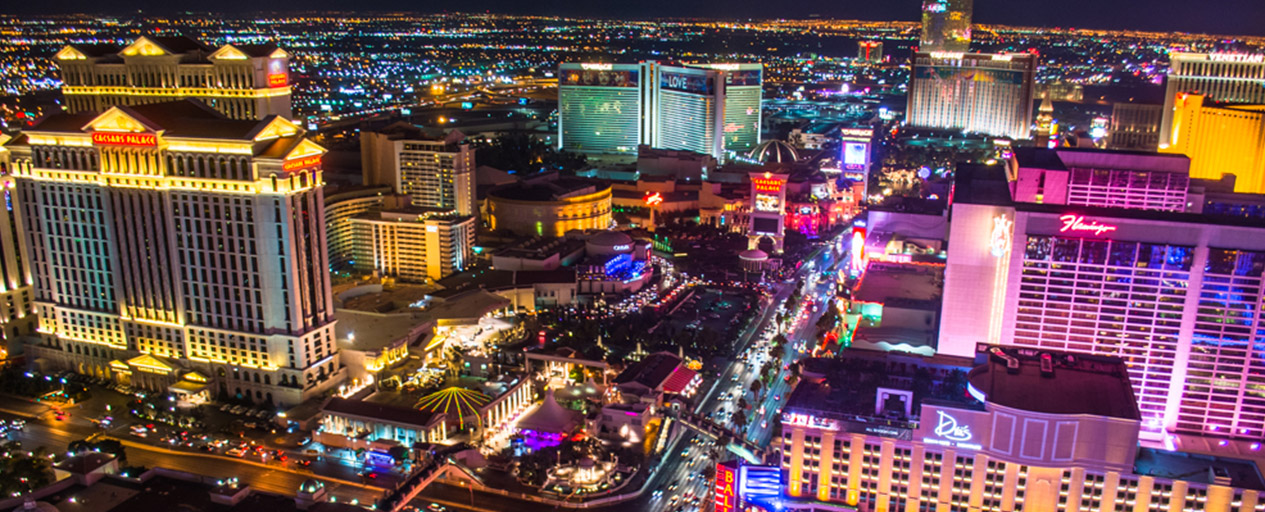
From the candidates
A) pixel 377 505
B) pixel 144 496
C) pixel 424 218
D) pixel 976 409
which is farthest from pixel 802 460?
pixel 424 218

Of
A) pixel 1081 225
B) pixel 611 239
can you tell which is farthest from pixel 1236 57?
pixel 611 239

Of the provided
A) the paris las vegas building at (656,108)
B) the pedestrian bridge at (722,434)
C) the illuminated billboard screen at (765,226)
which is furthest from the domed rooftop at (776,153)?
the pedestrian bridge at (722,434)

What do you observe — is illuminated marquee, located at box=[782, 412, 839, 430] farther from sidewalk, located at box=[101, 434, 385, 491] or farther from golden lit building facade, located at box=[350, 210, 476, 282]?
golden lit building facade, located at box=[350, 210, 476, 282]

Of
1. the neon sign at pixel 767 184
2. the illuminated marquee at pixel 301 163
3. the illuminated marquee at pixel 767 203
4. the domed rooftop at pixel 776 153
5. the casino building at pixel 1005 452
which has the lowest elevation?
the casino building at pixel 1005 452

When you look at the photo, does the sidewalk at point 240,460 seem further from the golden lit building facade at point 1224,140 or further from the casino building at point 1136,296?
the golden lit building facade at point 1224,140

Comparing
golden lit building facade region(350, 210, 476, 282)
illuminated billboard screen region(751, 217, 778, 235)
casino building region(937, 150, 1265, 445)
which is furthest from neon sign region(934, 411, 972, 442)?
illuminated billboard screen region(751, 217, 778, 235)
